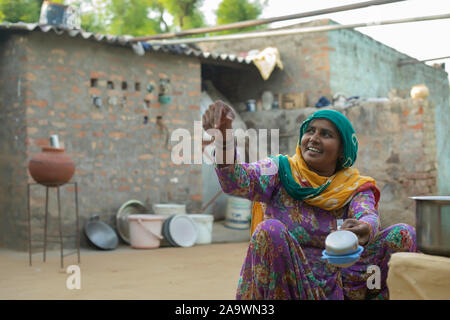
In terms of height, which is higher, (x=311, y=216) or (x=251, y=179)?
(x=251, y=179)

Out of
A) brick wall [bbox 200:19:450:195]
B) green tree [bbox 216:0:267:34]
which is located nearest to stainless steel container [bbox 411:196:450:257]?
brick wall [bbox 200:19:450:195]

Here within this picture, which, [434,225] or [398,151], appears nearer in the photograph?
[434,225]

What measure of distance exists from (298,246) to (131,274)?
3.16m

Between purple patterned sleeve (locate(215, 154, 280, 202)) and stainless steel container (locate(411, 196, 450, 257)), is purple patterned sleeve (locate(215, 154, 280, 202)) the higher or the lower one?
the higher one

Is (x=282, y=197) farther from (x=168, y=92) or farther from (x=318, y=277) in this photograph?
(x=168, y=92)

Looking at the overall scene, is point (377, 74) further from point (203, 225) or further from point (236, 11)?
point (236, 11)

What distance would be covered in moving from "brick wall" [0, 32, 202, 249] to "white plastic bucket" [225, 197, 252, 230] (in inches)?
21.1

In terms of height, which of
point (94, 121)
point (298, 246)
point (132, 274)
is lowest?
point (132, 274)

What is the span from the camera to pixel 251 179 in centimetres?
229

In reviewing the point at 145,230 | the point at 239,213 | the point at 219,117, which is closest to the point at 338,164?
the point at 219,117

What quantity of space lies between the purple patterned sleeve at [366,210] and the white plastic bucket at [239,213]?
5.56 meters

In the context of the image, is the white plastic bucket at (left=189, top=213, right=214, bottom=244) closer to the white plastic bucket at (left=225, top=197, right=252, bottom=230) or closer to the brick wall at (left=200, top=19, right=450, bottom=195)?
the white plastic bucket at (left=225, top=197, right=252, bottom=230)

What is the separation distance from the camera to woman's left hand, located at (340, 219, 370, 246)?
204 centimetres
